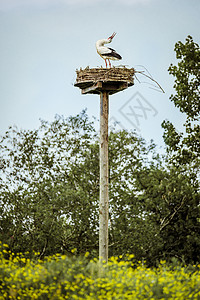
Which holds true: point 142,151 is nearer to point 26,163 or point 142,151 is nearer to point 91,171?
point 91,171

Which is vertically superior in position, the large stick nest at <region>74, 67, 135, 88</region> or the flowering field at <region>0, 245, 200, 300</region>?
the large stick nest at <region>74, 67, 135, 88</region>

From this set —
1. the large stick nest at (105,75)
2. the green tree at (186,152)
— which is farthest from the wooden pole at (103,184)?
the green tree at (186,152)

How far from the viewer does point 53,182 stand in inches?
387

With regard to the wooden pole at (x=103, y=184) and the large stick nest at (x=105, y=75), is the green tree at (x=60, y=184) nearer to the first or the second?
the wooden pole at (x=103, y=184)

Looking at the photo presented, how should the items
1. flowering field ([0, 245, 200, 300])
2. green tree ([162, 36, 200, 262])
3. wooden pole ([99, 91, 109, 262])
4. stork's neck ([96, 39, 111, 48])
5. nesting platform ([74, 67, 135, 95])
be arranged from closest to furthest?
flowering field ([0, 245, 200, 300])
wooden pole ([99, 91, 109, 262])
nesting platform ([74, 67, 135, 95])
stork's neck ([96, 39, 111, 48])
green tree ([162, 36, 200, 262])

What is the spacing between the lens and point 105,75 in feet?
22.4

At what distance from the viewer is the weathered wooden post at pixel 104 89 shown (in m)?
6.82

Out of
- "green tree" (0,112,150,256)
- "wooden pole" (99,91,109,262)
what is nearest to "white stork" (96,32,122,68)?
"wooden pole" (99,91,109,262)

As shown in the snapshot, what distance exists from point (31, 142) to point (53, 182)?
104cm

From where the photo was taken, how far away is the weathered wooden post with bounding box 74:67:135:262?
6824 mm

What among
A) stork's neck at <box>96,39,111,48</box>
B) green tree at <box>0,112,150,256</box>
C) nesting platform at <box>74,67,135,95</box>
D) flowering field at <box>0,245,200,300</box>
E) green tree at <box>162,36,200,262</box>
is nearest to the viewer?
flowering field at <box>0,245,200,300</box>

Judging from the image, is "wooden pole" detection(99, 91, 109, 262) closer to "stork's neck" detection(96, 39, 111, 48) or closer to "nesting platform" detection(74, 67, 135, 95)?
"nesting platform" detection(74, 67, 135, 95)

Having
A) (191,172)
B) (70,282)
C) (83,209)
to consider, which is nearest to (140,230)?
(83,209)

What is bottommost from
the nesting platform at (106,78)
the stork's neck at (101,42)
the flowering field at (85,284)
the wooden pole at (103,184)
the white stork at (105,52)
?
the flowering field at (85,284)
